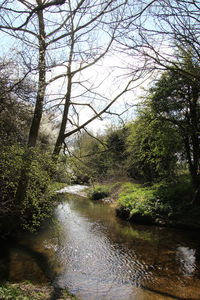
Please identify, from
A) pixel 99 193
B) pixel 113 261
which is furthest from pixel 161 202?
pixel 99 193

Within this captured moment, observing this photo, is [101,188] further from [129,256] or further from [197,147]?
[129,256]

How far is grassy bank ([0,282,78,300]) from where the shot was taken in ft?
14.7

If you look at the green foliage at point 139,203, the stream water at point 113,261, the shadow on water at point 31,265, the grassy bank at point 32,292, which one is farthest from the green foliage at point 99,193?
the grassy bank at point 32,292

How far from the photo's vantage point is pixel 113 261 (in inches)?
303

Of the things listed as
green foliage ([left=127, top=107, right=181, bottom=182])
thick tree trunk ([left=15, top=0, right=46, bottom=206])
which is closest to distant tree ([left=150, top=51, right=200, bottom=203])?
green foliage ([left=127, top=107, right=181, bottom=182])

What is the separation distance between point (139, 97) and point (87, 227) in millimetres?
7458

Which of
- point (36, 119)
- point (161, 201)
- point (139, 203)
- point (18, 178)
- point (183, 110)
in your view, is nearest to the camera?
point (18, 178)

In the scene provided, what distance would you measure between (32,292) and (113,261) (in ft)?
10.5

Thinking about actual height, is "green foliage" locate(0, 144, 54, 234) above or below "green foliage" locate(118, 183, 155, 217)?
above

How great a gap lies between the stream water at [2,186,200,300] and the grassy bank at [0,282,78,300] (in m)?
0.37

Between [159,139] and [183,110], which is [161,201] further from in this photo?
[183,110]

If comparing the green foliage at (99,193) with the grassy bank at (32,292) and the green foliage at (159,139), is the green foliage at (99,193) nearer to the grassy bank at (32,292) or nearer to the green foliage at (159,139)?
the green foliage at (159,139)

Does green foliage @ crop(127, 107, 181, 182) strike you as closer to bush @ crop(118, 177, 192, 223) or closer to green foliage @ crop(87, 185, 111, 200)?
bush @ crop(118, 177, 192, 223)

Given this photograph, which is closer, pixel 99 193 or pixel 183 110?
pixel 183 110
